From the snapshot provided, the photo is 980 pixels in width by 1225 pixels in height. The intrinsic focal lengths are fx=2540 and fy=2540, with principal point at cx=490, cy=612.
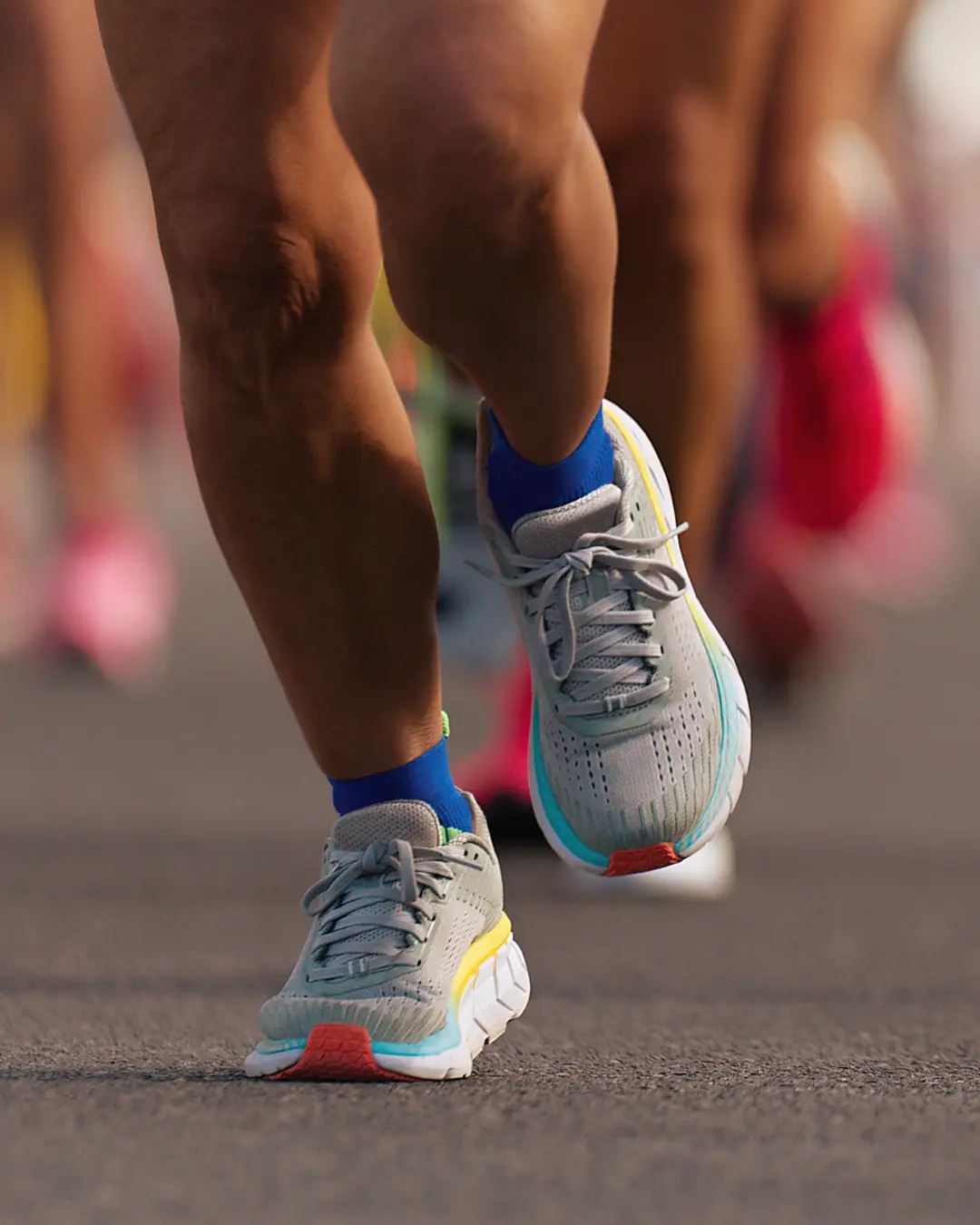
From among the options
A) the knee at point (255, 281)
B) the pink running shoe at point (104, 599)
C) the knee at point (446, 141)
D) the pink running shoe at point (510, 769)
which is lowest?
the pink running shoe at point (104, 599)

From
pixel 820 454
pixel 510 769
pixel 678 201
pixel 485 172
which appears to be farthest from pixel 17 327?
pixel 485 172

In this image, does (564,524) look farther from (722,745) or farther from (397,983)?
(397,983)

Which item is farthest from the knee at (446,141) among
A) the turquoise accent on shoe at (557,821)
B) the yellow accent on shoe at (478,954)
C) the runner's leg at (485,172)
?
the yellow accent on shoe at (478,954)

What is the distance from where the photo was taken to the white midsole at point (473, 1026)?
6.88ft

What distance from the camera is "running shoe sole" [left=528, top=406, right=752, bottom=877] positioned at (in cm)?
219

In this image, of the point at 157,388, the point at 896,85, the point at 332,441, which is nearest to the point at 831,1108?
the point at 332,441

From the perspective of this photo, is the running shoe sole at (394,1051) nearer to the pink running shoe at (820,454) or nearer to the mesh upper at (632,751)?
the mesh upper at (632,751)

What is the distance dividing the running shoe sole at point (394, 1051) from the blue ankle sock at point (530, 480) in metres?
0.39

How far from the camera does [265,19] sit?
207 centimetres

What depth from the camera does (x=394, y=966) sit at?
2137 millimetres

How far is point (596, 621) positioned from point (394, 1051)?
399 mm

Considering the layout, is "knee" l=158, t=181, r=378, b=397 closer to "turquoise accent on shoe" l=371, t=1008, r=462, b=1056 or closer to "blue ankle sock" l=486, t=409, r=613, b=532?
"blue ankle sock" l=486, t=409, r=613, b=532

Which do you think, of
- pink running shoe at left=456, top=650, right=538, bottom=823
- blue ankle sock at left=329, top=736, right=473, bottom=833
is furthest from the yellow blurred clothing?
blue ankle sock at left=329, top=736, right=473, bottom=833

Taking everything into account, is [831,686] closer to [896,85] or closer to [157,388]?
[896,85]
